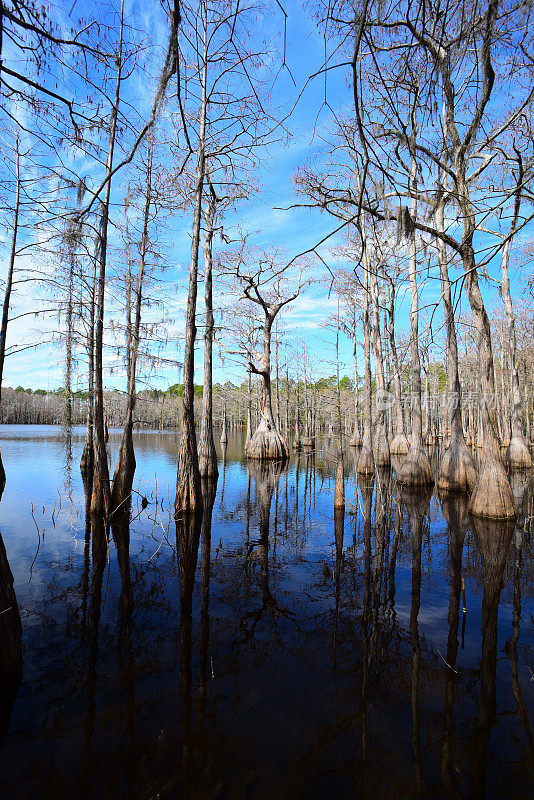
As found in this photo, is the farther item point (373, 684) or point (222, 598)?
point (222, 598)

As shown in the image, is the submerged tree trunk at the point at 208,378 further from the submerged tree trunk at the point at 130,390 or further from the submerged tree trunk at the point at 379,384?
the submerged tree trunk at the point at 379,384

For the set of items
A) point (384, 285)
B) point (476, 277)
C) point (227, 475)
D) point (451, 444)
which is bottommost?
point (227, 475)

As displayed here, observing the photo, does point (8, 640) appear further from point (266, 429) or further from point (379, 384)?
point (266, 429)

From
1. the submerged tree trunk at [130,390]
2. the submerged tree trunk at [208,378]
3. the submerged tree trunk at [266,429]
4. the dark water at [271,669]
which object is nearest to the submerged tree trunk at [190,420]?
the submerged tree trunk at [130,390]

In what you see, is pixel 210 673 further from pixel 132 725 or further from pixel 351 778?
pixel 351 778

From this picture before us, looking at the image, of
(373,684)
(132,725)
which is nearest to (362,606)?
(373,684)

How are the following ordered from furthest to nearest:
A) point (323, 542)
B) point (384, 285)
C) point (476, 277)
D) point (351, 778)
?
point (384, 285) < point (476, 277) < point (323, 542) < point (351, 778)

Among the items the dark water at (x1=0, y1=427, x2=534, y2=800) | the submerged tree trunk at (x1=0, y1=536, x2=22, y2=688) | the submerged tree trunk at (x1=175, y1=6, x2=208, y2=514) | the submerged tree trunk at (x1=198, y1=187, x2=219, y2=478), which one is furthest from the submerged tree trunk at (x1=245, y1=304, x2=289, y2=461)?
the submerged tree trunk at (x1=0, y1=536, x2=22, y2=688)

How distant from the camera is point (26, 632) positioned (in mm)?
4023

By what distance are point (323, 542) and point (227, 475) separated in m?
10.4

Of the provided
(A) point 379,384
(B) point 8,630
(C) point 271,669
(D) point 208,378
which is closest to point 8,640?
(B) point 8,630

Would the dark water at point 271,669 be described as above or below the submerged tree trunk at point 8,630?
below

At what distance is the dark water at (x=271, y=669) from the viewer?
234 centimetres

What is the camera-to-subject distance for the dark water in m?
2.34
